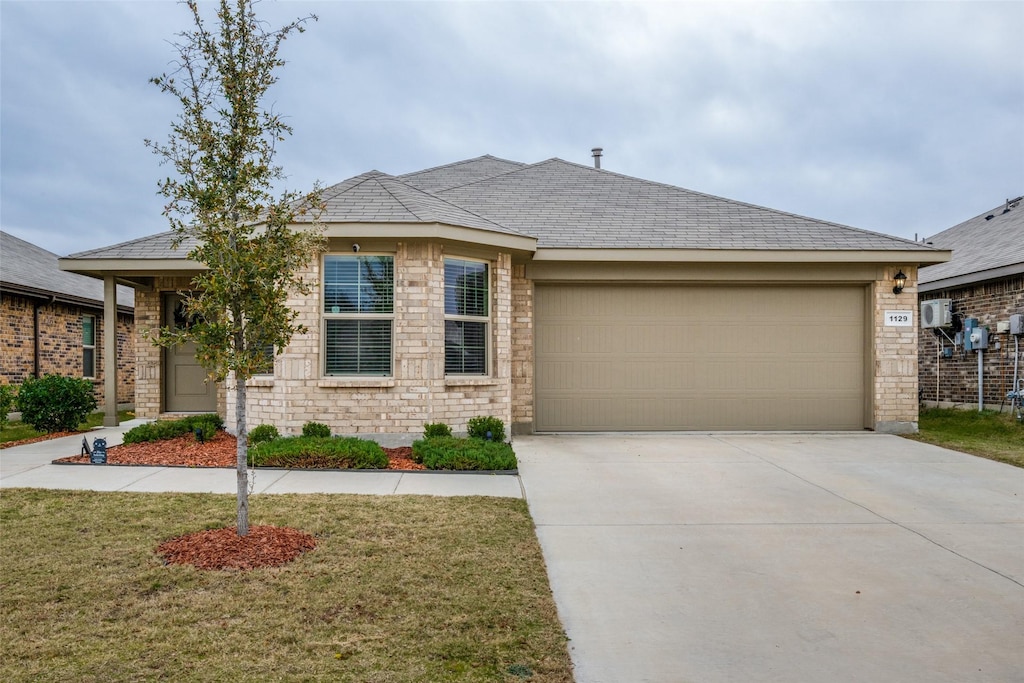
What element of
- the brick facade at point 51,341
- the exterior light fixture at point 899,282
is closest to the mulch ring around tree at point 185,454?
the brick facade at point 51,341

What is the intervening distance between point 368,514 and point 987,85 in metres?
31.7

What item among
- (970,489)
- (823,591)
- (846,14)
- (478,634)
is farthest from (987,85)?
(478,634)

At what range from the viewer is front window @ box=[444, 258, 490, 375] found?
8.86 meters

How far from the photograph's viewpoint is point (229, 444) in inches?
345

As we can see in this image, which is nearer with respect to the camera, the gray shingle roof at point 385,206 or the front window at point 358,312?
the gray shingle roof at point 385,206

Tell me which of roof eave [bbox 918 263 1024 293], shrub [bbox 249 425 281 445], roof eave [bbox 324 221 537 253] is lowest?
shrub [bbox 249 425 281 445]

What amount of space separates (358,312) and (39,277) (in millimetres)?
10571

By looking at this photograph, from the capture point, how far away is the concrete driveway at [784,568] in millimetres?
3070

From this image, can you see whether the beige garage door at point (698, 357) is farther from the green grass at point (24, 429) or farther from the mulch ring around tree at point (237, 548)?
the green grass at point (24, 429)

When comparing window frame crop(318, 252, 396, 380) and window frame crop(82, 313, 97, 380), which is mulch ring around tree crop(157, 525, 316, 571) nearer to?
window frame crop(318, 252, 396, 380)

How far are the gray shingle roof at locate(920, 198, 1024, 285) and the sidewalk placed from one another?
10863 mm

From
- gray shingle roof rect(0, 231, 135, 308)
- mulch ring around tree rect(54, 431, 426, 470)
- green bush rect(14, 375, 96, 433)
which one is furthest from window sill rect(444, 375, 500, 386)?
gray shingle roof rect(0, 231, 135, 308)

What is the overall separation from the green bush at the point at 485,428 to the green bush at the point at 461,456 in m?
0.79

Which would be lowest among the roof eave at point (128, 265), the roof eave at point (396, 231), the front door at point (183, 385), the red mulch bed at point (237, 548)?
the red mulch bed at point (237, 548)
